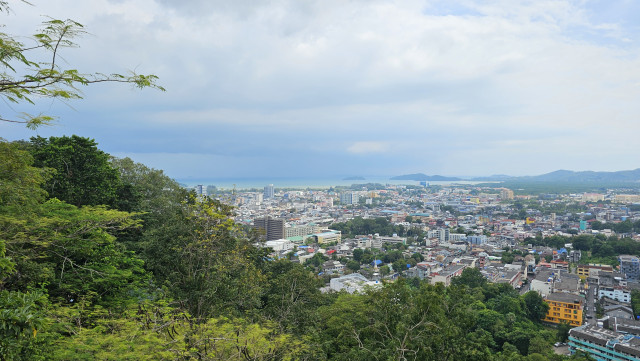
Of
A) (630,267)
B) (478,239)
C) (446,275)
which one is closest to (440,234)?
(478,239)

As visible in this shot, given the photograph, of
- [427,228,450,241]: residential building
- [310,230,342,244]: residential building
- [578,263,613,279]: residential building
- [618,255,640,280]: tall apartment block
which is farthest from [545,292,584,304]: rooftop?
[310,230,342,244]: residential building

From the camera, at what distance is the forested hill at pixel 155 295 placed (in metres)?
2.64

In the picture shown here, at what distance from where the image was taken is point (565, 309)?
13164 mm

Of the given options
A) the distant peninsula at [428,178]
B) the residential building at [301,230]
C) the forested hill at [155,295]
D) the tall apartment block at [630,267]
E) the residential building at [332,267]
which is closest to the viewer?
the forested hill at [155,295]

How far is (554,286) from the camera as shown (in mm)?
16234

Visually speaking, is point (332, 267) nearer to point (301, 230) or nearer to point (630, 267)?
point (301, 230)

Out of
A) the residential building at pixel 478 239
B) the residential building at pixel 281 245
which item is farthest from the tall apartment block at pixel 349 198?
the residential building at pixel 281 245

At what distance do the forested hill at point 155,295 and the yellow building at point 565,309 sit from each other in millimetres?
6532

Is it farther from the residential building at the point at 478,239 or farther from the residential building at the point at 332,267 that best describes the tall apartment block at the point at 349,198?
the residential building at the point at 332,267

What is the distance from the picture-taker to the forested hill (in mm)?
2645

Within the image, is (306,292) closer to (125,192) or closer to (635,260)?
(125,192)

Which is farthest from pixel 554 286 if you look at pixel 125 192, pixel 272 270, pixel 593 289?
pixel 125 192

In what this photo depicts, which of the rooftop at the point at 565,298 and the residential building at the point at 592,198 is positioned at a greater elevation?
the residential building at the point at 592,198

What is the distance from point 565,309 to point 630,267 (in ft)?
33.5
